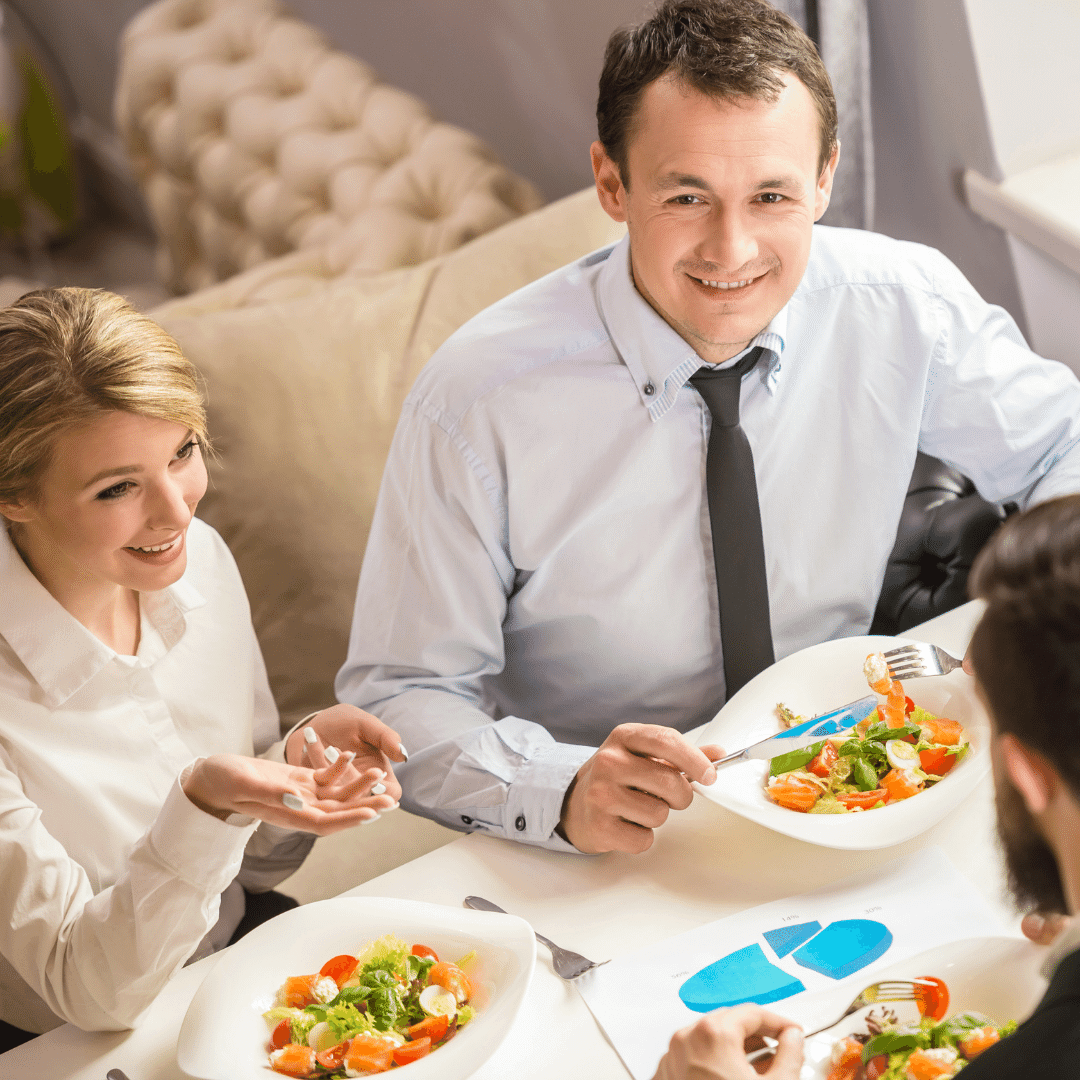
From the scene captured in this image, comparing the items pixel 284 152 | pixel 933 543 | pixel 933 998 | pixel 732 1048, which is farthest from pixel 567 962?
pixel 284 152

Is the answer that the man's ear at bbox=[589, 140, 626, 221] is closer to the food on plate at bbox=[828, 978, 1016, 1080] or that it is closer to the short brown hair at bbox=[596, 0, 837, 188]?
the short brown hair at bbox=[596, 0, 837, 188]

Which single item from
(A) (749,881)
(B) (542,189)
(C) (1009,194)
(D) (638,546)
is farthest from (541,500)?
(B) (542,189)

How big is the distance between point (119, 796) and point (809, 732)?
748mm

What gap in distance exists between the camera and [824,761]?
1155 millimetres

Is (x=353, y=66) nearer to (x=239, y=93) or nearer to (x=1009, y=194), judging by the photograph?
(x=239, y=93)

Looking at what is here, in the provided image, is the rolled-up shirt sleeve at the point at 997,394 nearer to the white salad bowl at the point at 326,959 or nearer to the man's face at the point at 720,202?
the man's face at the point at 720,202

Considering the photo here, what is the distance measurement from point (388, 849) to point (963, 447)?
3.42 ft

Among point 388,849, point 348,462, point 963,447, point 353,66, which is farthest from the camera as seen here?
point 353,66

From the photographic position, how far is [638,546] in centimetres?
145

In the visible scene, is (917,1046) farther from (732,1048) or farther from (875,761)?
(875,761)

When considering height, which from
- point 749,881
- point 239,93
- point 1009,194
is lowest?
point 749,881

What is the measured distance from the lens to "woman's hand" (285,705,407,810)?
3.85ft

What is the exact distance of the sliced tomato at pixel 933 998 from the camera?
2.85ft

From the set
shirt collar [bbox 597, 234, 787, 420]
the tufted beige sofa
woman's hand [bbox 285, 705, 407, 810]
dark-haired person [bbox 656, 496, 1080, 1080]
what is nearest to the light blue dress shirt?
shirt collar [bbox 597, 234, 787, 420]
